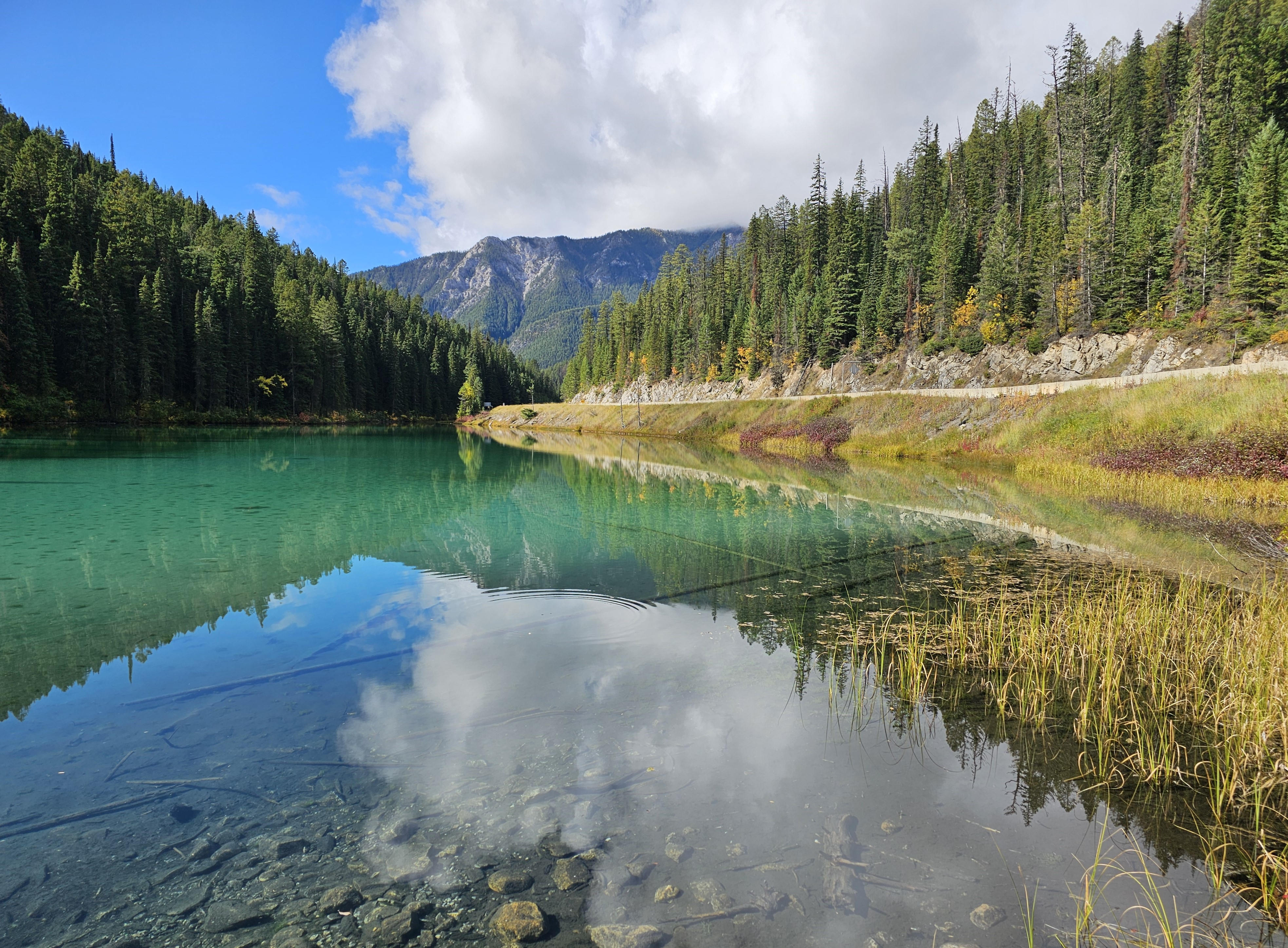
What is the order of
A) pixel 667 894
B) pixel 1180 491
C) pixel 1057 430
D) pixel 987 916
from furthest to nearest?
pixel 1057 430 → pixel 1180 491 → pixel 667 894 → pixel 987 916

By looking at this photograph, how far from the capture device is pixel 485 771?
605cm

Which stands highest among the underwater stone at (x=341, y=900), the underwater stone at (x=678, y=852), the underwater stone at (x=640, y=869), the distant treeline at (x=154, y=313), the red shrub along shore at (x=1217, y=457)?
the distant treeline at (x=154, y=313)

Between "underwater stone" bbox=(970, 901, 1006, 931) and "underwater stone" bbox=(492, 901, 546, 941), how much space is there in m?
2.95

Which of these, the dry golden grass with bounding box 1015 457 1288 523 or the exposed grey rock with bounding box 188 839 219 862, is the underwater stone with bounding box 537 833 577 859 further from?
the dry golden grass with bounding box 1015 457 1288 523

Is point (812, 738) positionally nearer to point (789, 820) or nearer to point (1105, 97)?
point (789, 820)

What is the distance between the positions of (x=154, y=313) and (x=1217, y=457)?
98.5 meters

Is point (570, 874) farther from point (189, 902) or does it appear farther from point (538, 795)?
point (189, 902)

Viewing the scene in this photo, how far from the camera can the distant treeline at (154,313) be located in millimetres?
66312

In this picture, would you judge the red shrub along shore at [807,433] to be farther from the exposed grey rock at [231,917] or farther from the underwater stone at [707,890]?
the exposed grey rock at [231,917]

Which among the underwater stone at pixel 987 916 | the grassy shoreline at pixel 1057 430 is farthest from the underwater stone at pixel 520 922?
the grassy shoreline at pixel 1057 430

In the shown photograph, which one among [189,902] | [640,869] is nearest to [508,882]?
[640,869]

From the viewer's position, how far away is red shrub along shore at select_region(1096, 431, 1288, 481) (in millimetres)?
21953

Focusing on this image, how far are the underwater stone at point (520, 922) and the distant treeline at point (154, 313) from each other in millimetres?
77216

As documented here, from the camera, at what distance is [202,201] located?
127125 millimetres
